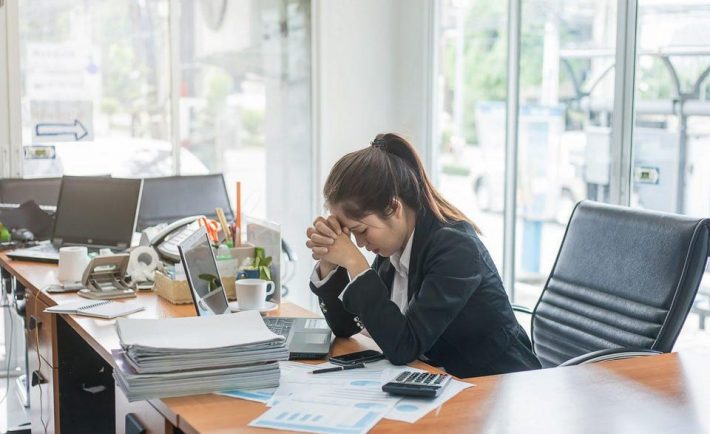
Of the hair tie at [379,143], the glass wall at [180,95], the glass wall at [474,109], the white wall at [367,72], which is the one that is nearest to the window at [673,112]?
the glass wall at [474,109]

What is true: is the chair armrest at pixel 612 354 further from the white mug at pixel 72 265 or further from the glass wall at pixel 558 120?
the glass wall at pixel 558 120

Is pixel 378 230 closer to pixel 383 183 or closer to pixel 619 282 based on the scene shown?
pixel 383 183

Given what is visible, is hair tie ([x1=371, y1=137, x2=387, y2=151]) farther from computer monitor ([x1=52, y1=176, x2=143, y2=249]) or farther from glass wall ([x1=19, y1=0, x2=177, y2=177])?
glass wall ([x1=19, y1=0, x2=177, y2=177])

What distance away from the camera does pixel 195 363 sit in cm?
187

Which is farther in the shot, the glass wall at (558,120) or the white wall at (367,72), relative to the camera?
the white wall at (367,72)

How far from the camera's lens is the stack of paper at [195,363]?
184 cm

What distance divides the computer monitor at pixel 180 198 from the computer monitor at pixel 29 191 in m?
0.39

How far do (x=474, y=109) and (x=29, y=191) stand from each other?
238cm

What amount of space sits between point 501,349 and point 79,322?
3.80 ft

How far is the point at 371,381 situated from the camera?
6.31 feet

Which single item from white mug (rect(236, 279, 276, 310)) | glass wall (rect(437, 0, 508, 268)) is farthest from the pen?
glass wall (rect(437, 0, 508, 268))

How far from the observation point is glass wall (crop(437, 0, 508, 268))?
16.2 ft

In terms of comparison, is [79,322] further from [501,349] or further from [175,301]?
[501,349]

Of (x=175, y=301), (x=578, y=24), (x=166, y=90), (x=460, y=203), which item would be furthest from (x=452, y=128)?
(x=175, y=301)
